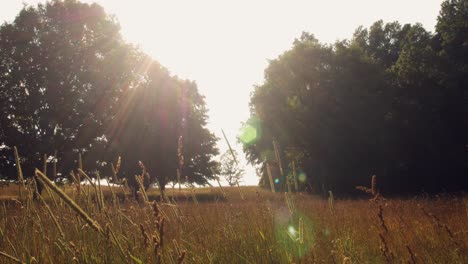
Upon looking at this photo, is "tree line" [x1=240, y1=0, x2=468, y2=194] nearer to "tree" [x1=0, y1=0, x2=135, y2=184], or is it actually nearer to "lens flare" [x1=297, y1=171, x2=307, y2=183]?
"lens flare" [x1=297, y1=171, x2=307, y2=183]

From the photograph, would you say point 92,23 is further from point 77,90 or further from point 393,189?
point 393,189

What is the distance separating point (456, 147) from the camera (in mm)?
25703

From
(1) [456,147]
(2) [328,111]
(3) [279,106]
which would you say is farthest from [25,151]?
(1) [456,147]

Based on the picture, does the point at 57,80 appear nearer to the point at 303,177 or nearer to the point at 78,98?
the point at 78,98

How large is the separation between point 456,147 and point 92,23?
90.8 ft

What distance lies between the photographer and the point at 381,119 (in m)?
26.2

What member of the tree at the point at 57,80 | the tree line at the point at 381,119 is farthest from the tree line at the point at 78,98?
the tree line at the point at 381,119

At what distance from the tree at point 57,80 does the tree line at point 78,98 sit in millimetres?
55

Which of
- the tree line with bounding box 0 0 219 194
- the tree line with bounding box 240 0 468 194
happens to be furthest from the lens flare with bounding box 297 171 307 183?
the tree line with bounding box 0 0 219 194

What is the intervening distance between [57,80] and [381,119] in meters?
22.6

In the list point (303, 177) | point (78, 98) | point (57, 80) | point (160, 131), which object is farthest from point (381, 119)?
point (57, 80)

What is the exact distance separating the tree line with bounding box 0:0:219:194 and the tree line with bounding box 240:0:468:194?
8.73m

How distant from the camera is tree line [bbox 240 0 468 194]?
84.1 feet

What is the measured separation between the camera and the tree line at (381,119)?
25.6 m
